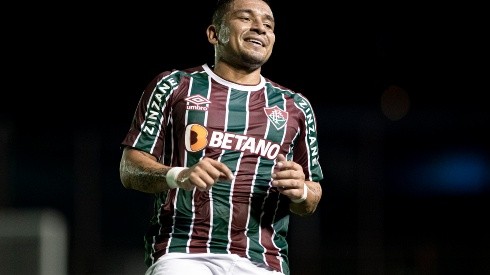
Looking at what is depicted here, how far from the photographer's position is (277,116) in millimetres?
4555

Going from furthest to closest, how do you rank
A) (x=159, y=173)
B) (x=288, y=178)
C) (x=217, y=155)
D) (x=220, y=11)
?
1. (x=220, y=11)
2. (x=217, y=155)
3. (x=159, y=173)
4. (x=288, y=178)

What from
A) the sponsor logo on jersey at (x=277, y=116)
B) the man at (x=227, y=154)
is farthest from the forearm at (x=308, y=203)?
the sponsor logo on jersey at (x=277, y=116)

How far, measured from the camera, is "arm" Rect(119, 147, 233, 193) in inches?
150

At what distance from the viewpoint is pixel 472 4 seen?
15.9 meters

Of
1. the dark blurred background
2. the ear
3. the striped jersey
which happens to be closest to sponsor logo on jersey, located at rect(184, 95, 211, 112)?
the striped jersey

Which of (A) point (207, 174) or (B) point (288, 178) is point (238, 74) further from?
(A) point (207, 174)

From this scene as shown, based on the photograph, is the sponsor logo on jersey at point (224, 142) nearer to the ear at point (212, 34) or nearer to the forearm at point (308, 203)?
the forearm at point (308, 203)

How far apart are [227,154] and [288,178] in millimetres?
430

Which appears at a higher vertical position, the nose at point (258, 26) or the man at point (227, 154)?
the nose at point (258, 26)

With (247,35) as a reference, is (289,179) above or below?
below

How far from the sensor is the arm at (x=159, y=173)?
12.5ft


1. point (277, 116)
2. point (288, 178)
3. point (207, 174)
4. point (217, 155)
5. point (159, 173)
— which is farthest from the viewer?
point (277, 116)

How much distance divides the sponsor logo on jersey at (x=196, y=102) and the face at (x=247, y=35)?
0.83 feet

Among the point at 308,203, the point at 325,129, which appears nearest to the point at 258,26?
the point at 308,203
